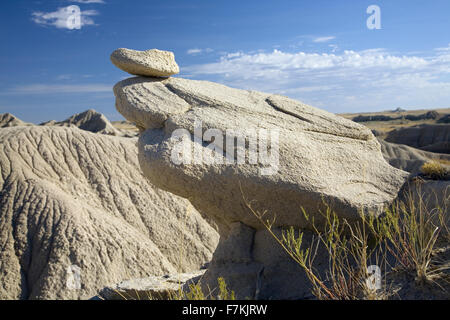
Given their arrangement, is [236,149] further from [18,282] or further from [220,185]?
[18,282]

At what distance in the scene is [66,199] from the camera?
8.26m

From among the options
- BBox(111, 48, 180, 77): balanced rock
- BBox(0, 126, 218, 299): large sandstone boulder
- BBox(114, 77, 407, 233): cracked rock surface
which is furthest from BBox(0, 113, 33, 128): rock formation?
BBox(114, 77, 407, 233): cracked rock surface

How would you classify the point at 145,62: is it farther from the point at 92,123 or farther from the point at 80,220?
the point at 92,123

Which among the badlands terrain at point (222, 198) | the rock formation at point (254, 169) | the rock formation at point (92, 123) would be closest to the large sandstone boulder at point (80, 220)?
the badlands terrain at point (222, 198)

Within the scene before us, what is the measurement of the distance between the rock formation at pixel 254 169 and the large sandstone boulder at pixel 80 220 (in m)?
1.76

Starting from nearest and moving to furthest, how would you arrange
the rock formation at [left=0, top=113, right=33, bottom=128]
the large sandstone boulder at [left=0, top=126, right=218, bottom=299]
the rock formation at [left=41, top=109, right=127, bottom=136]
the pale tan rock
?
the pale tan rock, the large sandstone boulder at [left=0, top=126, right=218, bottom=299], the rock formation at [left=0, top=113, right=33, bottom=128], the rock formation at [left=41, top=109, right=127, bottom=136]

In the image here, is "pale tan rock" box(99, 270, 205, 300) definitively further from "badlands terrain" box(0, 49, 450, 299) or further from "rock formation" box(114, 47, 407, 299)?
"rock formation" box(114, 47, 407, 299)

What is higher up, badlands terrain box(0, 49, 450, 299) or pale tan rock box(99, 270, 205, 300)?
badlands terrain box(0, 49, 450, 299)

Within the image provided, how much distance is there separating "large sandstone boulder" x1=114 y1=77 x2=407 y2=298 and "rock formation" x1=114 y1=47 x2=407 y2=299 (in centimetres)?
1

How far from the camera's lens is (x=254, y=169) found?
162 inches

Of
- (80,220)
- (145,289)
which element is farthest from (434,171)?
(80,220)

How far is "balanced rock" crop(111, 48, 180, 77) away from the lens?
5.15 meters

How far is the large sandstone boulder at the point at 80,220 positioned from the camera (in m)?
7.30

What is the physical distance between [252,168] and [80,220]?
5.09 m
